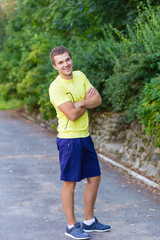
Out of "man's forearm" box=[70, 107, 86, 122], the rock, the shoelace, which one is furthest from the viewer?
the rock

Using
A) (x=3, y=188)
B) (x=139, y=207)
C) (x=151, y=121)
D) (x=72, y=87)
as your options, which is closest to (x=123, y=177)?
(x=151, y=121)

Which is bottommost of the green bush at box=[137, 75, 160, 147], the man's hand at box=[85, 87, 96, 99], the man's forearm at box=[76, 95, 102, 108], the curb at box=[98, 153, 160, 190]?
the curb at box=[98, 153, 160, 190]

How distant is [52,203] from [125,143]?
3415 millimetres

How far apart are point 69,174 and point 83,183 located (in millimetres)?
2816

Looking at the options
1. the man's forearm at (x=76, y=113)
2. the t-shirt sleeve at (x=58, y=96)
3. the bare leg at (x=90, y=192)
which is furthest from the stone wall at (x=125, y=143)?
the t-shirt sleeve at (x=58, y=96)

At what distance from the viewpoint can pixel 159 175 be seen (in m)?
6.63

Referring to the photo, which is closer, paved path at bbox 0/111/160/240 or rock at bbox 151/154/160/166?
paved path at bbox 0/111/160/240

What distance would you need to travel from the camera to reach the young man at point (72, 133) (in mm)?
4043

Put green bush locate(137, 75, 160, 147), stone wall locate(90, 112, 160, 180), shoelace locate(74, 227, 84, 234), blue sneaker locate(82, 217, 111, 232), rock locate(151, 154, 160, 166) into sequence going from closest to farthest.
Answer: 1. shoelace locate(74, 227, 84, 234)
2. blue sneaker locate(82, 217, 111, 232)
3. green bush locate(137, 75, 160, 147)
4. rock locate(151, 154, 160, 166)
5. stone wall locate(90, 112, 160, 180)

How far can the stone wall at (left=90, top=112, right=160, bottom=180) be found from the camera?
7.18 metres

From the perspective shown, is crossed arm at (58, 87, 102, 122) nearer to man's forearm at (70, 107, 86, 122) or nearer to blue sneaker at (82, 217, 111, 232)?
man's forearm at (70, 107, 86, 122)

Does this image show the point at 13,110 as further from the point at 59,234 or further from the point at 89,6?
the point at 59,234

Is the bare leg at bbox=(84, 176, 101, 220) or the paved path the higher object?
the bare leg at bbox=(84, 176, 101, 220)

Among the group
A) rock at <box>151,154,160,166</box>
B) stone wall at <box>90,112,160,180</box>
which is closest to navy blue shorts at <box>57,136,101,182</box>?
stone wall at <box>90,112,160,180</box>
